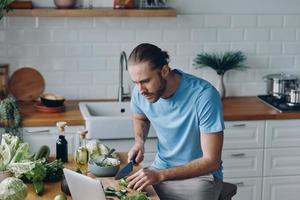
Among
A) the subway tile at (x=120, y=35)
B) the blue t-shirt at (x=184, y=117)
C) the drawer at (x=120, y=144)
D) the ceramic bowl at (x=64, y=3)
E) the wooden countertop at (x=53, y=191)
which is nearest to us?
the wooden countertop at (x=53, y=191)

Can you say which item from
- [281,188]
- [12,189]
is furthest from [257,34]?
[12,189]

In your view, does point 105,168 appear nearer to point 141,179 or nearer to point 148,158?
point 141,179

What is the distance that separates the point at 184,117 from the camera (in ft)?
12.6

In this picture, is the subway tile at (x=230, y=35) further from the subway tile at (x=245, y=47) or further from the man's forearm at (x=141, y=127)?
the man's forearm at (x=141, y=127)

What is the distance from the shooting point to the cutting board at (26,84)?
5.39 meters

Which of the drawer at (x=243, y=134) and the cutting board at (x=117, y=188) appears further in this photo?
the drawer at (x=243, y=134)

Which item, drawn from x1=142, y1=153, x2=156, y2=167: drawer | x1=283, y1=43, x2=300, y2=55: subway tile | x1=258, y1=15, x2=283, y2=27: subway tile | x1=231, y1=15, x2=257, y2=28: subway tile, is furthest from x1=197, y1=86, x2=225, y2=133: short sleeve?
x1=283, y1=43, x2=300, y2=55: subway tile

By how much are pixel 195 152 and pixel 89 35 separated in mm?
1966

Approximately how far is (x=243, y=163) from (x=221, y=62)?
0.88 metres

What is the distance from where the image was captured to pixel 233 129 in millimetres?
5227

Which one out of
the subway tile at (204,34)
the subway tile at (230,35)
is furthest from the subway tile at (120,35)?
the subway tile at (230,35)

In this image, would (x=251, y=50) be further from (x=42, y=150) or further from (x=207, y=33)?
(x=42, y=150)

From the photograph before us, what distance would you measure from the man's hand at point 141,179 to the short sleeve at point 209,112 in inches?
18.3

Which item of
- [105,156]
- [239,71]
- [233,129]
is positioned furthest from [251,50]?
[105,156]
